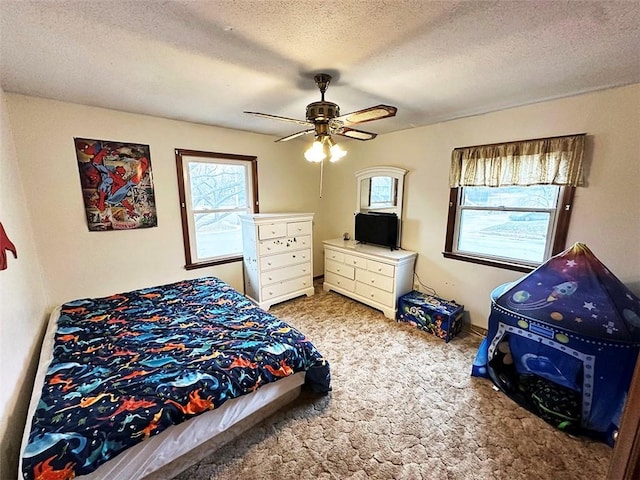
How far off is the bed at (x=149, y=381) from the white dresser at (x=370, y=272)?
157 centimetres

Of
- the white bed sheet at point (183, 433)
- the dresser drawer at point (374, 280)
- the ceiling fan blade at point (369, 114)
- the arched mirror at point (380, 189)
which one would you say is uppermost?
the ceiling fan blade at point (369, 114)

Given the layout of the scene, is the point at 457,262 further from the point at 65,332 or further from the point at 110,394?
the point at 65,332

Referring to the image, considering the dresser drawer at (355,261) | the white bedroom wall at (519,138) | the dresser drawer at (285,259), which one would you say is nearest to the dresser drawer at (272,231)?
the dresser drawer at (285,259)

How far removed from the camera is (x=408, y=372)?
7.68ft

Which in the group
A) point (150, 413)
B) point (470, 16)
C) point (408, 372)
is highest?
point (470, 16)

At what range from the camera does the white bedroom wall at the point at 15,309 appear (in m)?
1.35

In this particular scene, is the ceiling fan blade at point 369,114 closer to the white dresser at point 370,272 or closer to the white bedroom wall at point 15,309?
the white dresser at point 370,272

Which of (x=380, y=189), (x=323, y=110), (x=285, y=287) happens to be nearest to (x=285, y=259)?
(x=285, y=287)

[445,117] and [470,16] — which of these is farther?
[445,117]

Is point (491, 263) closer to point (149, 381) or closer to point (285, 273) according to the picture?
point (285, 273)

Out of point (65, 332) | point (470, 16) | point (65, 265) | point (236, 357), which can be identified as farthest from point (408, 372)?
point (65, 265)

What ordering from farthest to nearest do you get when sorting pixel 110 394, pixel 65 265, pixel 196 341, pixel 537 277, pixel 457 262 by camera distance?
pixel 457 262
pixel 65 265
pixel 537 277
pixel 196 341
pixel 110 394

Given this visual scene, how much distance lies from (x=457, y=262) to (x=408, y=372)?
146cm

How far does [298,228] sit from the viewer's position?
11.9ft
